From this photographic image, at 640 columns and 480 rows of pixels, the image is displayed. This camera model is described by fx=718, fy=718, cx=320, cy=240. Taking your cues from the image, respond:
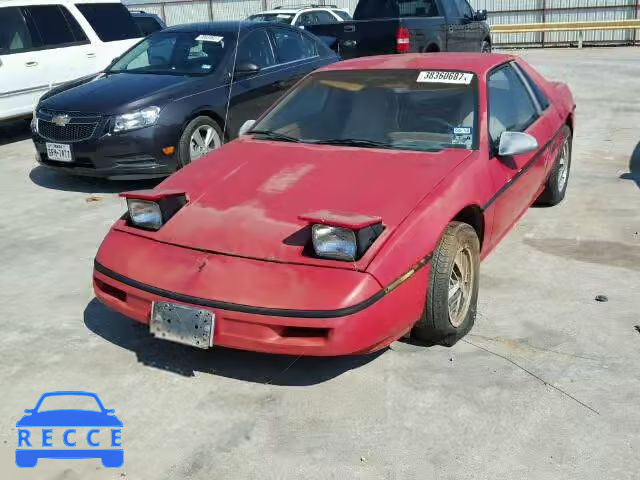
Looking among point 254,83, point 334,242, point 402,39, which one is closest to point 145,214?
point 334,242

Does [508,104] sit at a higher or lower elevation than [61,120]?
higher

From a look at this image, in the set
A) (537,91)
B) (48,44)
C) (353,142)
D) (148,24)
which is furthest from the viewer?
(148,24)

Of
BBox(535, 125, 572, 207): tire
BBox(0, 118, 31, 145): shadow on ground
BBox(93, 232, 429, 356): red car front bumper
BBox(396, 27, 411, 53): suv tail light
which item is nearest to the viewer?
BBox(93, 232, 429, 356): red car front bumper

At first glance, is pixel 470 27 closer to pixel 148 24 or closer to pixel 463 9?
pixel 463 9

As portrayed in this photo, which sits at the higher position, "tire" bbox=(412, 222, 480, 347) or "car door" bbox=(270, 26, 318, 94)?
"car door" bbox=(270, 26, 318, 94)

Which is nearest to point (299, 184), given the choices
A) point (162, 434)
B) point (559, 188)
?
point (162, 434)

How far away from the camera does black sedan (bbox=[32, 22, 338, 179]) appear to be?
21.6 ft

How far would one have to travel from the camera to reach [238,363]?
11.6ft

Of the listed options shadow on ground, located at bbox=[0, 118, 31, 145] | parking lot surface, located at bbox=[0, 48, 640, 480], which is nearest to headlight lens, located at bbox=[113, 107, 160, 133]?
parking lot surface, located at bbox=[0, 48, 640, 480]

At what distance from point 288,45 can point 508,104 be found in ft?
13.1

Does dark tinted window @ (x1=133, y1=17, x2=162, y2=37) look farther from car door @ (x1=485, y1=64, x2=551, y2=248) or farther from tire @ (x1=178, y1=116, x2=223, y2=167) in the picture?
car door @ (x1=485, y1=64, x2=551, y2=248)

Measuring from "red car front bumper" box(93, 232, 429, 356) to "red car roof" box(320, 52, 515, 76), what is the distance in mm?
1740

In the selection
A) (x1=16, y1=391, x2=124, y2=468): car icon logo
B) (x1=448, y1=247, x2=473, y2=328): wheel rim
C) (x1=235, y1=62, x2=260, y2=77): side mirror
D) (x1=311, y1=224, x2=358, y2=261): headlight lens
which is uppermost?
(x1=235, y1=62, x2=260, y2=77): side mirror

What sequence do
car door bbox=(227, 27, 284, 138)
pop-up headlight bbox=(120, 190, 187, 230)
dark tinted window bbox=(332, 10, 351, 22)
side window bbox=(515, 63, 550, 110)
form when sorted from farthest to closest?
dark tinted window bbox=(332, 10, 351, 22) → car door bbox=(227, 27, 284, 138) → side window bbox=(515, 63, 550, 110) → pop-up headlight bbox=(120, 190, 187, 230)
